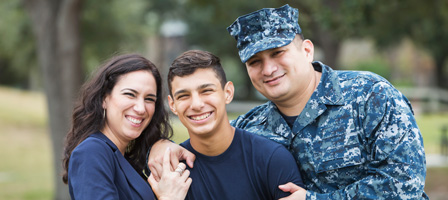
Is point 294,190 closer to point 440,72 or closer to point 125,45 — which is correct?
point 125,45

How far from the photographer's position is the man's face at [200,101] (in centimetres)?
337

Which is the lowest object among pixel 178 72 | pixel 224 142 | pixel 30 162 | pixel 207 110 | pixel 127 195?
pixel 30 162

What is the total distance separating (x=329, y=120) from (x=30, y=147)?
19573mm

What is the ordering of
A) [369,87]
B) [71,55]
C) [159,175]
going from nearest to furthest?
[369,87]
[159,175]
[71,55]

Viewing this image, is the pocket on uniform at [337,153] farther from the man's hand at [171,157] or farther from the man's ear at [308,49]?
the man's hand at [171,157]

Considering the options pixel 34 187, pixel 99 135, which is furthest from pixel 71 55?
pixel 99 135

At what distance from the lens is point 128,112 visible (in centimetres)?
348

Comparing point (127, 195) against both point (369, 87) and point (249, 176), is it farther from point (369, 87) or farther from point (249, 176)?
point (369, 87)

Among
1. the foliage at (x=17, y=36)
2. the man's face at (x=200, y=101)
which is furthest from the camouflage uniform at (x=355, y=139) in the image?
the foliage at (x=17, y=36)

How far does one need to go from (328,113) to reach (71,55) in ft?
24.3

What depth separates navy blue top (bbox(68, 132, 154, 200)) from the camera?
3.06 m

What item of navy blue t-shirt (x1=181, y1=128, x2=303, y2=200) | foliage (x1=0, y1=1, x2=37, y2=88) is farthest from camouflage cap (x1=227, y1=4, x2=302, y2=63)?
foliage (x1=0, y1=1, x2=37, y2=88)

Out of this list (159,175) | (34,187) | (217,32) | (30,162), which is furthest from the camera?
(217,32)

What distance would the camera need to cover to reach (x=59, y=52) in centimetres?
1000
